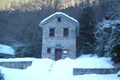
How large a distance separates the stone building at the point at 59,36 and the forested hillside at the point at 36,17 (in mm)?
8274

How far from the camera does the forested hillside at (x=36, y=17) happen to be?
2806 cm

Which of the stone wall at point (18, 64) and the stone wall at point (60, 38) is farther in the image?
the stone wall at point (60, 38)

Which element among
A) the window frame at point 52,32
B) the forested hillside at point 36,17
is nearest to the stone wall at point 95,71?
the window frame at point 52,32

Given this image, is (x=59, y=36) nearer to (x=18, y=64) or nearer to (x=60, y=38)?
(x=60, y=38)

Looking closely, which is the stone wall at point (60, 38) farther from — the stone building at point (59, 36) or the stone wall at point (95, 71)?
the stone wall at point (95, 71)

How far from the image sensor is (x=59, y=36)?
19.2 meters

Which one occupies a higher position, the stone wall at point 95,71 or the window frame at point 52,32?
the window frame at point 52,32

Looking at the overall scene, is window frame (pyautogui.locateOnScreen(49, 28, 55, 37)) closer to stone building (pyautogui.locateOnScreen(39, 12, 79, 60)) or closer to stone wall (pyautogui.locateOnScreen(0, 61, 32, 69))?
stone building (pyautogui.locateOnScreen(39, 12, 79, 60))

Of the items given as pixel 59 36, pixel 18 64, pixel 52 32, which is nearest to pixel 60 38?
pixel 59 36

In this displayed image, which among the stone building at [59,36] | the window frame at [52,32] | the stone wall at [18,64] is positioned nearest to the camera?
the stone wall at [18,64]

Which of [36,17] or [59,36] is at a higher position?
[36,17]

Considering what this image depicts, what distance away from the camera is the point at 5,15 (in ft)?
129

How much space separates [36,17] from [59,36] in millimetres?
17052

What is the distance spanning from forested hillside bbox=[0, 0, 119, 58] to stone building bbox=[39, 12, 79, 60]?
827 cm
